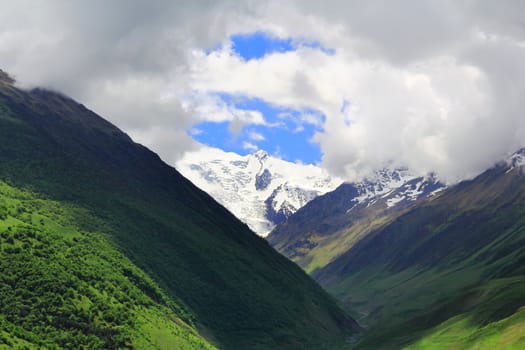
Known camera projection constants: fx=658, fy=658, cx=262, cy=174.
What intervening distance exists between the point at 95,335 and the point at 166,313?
46.3 metres

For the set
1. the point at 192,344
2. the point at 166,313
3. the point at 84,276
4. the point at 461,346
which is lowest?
the point at 461,346

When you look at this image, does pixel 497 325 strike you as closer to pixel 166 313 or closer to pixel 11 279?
pixel 166 313

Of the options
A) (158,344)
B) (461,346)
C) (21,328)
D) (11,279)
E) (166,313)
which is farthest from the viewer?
(166,313)

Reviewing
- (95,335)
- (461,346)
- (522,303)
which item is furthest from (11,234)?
(522,303)

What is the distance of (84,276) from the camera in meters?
177

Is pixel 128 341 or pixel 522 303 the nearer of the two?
pixel 128 341

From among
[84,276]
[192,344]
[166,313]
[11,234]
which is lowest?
[192,344]

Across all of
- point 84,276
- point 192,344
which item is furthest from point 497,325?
point 84,276

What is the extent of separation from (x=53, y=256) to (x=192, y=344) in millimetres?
46049

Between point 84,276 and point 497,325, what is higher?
point 84,276

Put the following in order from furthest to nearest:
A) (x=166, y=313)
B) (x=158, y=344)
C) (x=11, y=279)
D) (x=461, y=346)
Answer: (x=166, y=313)
(x=461, y=346)
(x=158, y=344)
(x=11, y=279)

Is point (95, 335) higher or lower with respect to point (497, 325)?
higher

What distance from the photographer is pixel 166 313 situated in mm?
198375

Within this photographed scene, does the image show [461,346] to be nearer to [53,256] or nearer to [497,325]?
[497,325]
